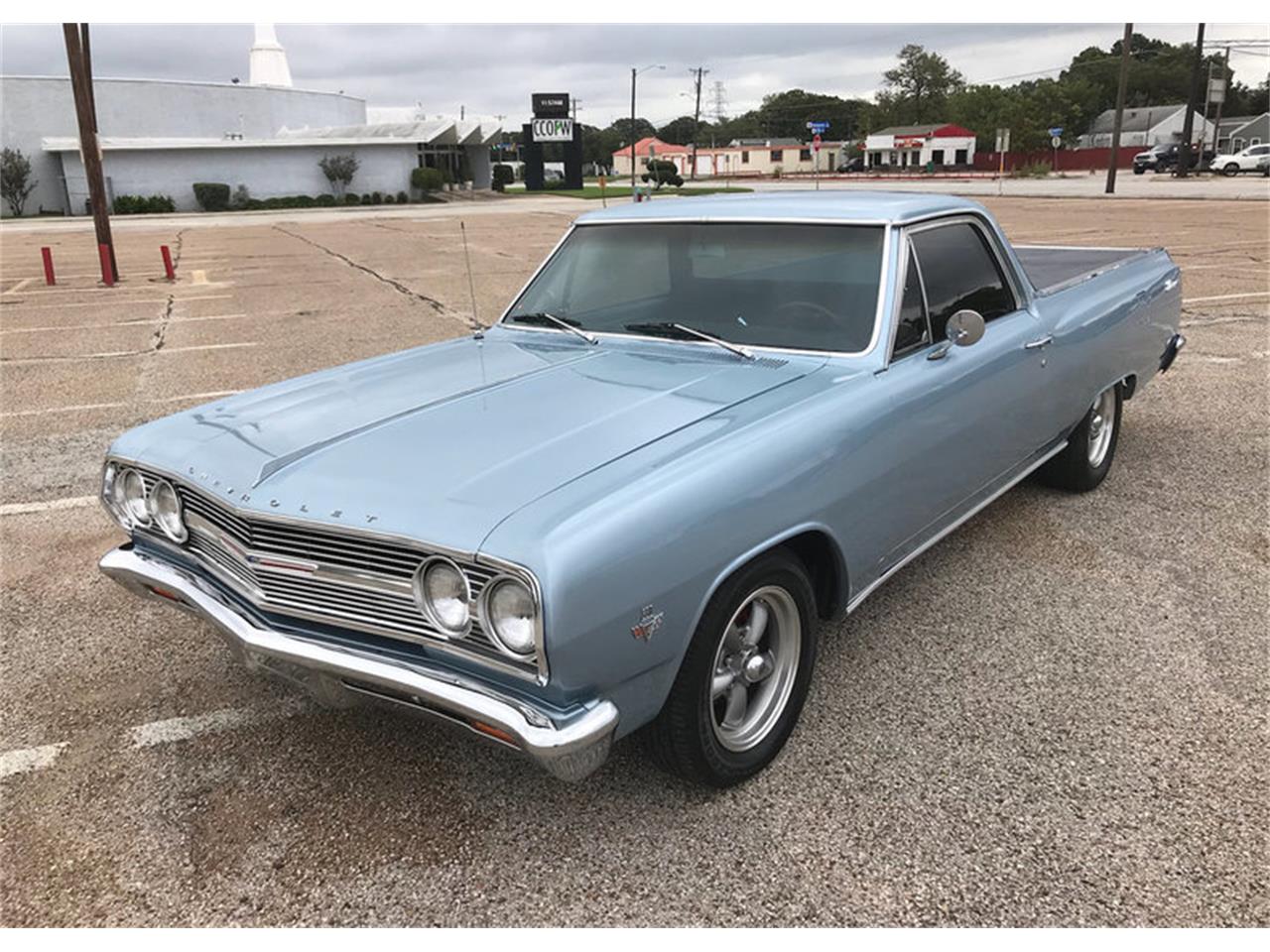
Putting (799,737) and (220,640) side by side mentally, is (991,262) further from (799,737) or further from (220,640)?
(220,640)

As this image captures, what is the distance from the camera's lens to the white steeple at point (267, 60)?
68188mm

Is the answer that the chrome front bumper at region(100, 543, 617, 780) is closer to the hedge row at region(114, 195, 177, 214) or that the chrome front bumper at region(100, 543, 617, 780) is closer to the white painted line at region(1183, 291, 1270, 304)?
the white painted line at region(1183, 291, 1270, 304)

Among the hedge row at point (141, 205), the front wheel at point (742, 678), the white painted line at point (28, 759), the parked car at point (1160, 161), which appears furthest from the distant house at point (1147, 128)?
the white painted line at point (28, 759)

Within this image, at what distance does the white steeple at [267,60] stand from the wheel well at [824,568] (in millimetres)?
74526

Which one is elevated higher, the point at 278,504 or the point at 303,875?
the point at 278,504

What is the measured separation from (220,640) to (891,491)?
8.14ft

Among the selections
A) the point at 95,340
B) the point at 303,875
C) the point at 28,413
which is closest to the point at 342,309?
the point at 95,340

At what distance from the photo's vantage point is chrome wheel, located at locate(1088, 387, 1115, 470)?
5020 millimetres

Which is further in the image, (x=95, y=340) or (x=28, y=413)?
(x=95, y=340)

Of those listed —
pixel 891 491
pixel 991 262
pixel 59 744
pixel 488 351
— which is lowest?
pixel 59 744

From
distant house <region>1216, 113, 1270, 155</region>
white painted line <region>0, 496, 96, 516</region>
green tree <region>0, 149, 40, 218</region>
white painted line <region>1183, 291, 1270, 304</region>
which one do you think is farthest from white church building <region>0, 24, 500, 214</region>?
distant house <region>1216, 113, 1270, 155</region>

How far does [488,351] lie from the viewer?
12.9ft

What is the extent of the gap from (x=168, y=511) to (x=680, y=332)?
1.81 m

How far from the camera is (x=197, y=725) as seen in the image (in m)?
3.20
